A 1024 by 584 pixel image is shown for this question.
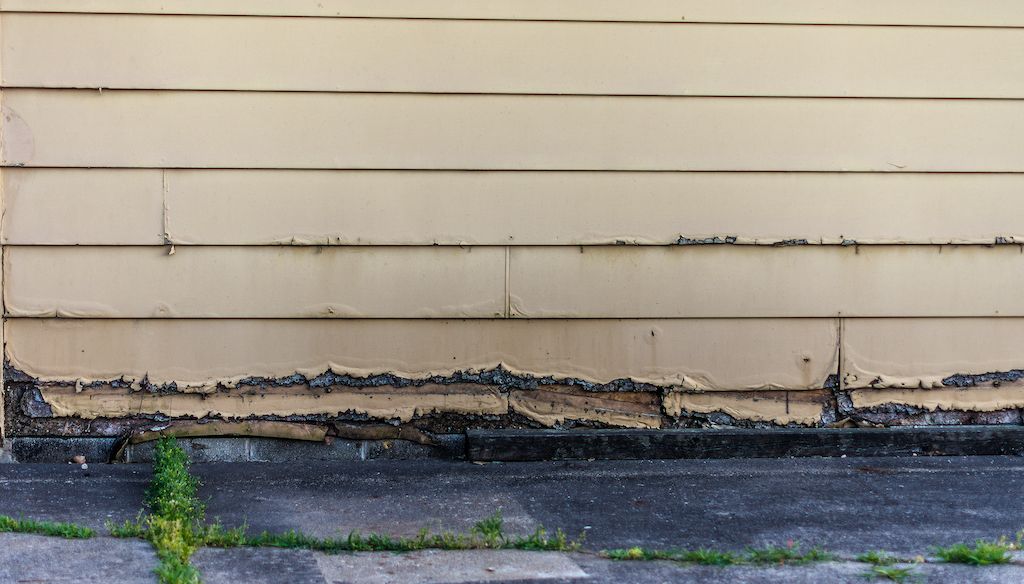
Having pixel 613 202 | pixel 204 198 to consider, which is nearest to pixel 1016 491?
pixel 613 202

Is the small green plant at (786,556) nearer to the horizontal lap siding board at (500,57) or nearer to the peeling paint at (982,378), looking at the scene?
the peeling paint at (982,378)

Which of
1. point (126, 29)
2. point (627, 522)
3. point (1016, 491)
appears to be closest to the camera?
point (627, 522)

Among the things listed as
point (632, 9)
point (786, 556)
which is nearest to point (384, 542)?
point (786, 556)

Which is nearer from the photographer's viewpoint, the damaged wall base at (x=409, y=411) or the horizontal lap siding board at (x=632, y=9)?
the horizontal lap siding board at (x=632, y=9)

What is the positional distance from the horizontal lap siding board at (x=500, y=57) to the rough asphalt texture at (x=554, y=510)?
1793mm

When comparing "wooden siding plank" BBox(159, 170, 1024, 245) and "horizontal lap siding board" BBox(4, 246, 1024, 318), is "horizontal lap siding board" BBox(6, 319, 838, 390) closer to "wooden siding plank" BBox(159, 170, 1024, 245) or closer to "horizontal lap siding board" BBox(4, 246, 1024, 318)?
"horizontal lap siding board" BBox(4, 246, 1024, 318)

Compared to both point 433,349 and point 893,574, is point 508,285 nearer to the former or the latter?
point 433,349

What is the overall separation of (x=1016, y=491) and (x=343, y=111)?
11.3 feet

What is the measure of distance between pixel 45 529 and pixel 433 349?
1948 millimetres

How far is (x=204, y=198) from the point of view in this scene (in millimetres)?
4930

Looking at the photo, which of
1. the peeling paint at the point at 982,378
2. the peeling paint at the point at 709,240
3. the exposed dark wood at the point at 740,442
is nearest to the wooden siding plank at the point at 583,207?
the peeling paint at the point at 709,240

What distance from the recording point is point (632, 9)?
16.4 feet

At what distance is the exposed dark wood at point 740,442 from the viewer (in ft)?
16.6

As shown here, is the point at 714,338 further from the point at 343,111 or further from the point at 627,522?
the point at 343,111
